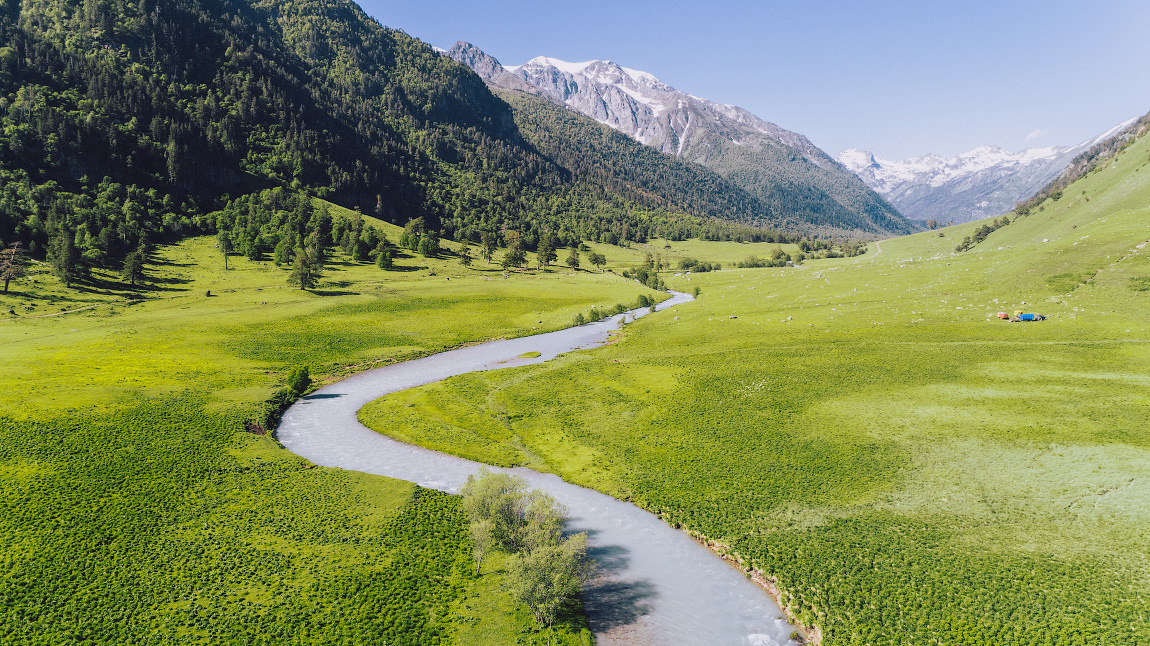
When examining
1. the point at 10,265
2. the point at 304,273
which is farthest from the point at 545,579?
the point at 10,265

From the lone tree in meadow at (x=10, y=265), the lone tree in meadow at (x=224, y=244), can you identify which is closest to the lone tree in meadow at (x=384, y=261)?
the lone tree in meadow at (x=224, y=244)

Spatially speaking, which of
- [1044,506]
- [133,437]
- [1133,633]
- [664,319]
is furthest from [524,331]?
[1133,633]

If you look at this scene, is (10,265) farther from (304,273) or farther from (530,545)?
(530,545)

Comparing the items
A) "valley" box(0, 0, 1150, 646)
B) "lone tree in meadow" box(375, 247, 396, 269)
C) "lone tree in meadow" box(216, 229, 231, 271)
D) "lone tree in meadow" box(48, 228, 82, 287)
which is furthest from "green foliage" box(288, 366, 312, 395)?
"lone tree in meadow" box(216, 229, 231, 271)

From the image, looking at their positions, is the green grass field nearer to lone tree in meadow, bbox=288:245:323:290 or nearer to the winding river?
the winding river

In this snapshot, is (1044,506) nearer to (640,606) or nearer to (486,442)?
(640,606)
